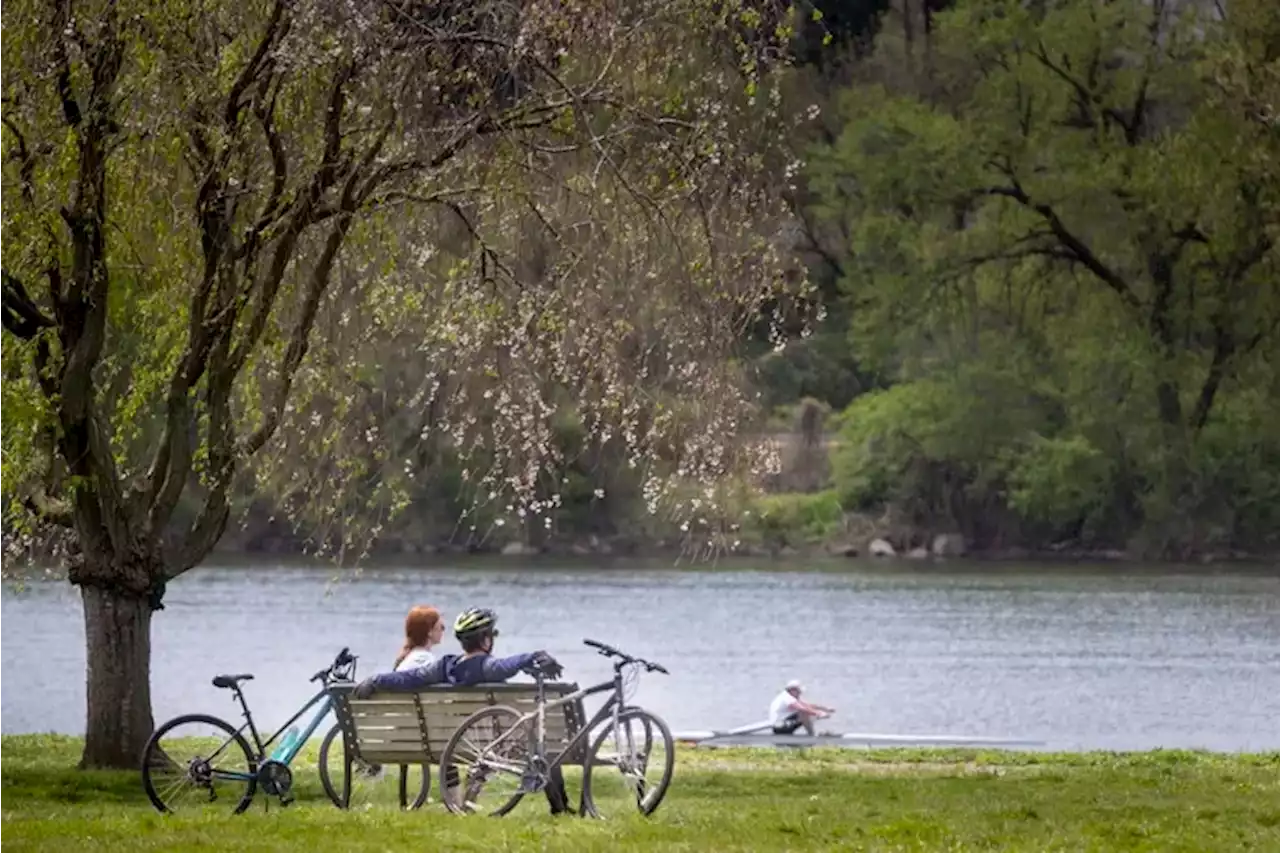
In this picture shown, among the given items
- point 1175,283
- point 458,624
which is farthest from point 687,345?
point 1175,283

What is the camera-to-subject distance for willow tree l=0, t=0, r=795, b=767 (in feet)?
48.4

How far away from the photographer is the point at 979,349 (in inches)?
2549

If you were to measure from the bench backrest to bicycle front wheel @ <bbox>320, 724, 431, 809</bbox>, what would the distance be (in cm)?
19

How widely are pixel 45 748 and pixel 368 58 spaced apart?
778 cm

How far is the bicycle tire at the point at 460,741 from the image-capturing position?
1216 cm

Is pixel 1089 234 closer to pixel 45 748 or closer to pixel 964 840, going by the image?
pixel 45 748

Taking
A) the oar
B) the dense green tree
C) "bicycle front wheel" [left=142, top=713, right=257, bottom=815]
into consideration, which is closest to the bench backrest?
A: "bicycle front wheel" [left=142, top=713, right=257, bottom=815]

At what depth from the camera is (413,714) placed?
12609 millimetres

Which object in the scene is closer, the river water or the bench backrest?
the bench backrest

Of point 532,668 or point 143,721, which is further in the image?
point 143,721

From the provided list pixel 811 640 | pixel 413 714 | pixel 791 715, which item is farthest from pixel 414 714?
pixel 811 640

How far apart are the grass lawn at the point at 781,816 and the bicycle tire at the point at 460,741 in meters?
0.13

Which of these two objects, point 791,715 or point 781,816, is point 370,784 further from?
point 791,715

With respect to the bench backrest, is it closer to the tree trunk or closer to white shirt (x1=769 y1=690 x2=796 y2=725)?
the tree trunk
